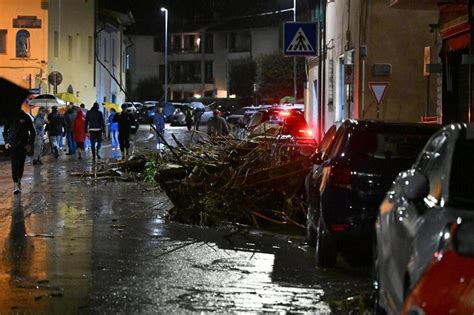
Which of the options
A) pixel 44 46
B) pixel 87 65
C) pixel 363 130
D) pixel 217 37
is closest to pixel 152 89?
pixel 217 37

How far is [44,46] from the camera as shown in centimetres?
3950

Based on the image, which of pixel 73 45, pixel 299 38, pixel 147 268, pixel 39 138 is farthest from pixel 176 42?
pixel 147 268

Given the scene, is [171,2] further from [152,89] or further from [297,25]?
[297,25]

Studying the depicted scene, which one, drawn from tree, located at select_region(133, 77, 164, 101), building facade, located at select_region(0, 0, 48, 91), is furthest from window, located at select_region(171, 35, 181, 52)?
building facade, located at select_region(0, 0, 48, 91)

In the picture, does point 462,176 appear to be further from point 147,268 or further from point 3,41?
point 3,41

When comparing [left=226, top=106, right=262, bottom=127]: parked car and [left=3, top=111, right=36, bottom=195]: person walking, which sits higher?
[left=226, top=106, right=262, bottom=127]: parked car

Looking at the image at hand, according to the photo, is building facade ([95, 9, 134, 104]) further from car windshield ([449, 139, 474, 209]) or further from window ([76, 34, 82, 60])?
car windshield ([449, 139, 474, 209])

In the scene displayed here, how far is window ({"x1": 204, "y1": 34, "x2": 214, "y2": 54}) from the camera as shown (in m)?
83.3

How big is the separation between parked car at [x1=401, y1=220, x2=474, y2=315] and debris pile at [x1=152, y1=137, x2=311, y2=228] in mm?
8010

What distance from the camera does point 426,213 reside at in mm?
5270

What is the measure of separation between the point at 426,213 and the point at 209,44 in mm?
79318

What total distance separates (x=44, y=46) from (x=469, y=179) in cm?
3593

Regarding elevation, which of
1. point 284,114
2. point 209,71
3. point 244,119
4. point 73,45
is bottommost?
point 244,119

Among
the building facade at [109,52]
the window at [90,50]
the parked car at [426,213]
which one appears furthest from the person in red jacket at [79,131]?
the parked car at [426,213]
